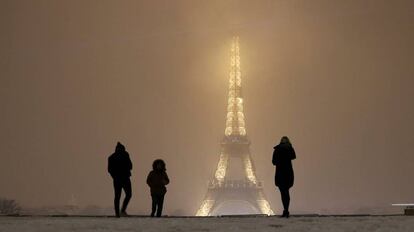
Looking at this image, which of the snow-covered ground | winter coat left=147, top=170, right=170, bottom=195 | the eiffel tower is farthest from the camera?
the eiffel tower

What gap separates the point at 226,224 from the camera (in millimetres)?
15367

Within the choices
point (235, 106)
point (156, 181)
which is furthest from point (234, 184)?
point (156, 181)

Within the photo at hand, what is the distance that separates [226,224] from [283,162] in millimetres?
3071

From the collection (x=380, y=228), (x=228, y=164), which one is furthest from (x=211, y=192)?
(x=380, y=228)

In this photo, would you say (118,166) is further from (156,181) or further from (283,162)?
(283,162)

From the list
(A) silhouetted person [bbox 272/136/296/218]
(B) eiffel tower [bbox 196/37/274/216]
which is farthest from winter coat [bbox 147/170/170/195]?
(B) eiffel tower [bbox 196/37/274/216]

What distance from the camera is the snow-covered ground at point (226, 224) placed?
46.0 ft

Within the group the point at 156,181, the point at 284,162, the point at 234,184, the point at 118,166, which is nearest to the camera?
the point at 284,162

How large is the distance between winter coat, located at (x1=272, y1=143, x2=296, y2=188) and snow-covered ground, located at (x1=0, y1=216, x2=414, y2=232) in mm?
1224

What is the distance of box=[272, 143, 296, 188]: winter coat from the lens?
58.4ft

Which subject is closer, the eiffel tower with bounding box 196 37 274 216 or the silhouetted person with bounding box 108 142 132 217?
the silhouetted person with bounding box 108 142 132 217

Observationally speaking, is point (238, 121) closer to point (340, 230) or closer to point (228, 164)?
point (228, 164)

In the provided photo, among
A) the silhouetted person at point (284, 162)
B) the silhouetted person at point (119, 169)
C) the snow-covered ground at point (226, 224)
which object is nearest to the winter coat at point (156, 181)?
the silhouetted person at point (119, 169)

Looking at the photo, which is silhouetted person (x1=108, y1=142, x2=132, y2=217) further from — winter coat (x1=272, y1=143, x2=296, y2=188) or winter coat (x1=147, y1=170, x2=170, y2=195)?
winter coat (x1=272, y1=143, x2=296, y2=188)
